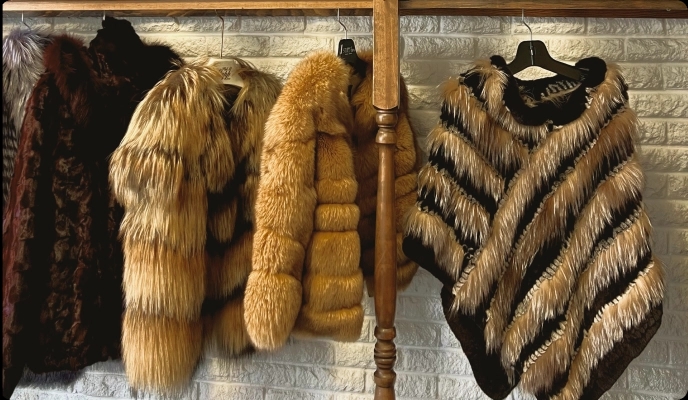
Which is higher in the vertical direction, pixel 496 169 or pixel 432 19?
pixel 432 19

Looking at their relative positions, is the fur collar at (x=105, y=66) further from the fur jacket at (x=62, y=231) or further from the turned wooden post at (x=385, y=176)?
the turned wooden post at (x=385, y=176)

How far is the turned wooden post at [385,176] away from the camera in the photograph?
1193 mm

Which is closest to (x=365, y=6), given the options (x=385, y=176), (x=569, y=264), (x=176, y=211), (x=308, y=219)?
(x=385, y=176)

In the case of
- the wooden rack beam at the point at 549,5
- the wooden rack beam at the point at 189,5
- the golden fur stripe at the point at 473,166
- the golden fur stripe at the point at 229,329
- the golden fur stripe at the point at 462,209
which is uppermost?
the wooden rack beam at the point at 189,5

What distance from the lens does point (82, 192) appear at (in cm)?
131

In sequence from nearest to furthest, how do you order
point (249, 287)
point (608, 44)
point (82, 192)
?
1. point (249, 287)
2. point (82, 192)
3. point (608, 44)

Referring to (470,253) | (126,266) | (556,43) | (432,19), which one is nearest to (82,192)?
(126,266)

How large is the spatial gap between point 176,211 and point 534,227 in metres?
0.80

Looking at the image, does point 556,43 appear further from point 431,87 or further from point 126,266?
point 126,266

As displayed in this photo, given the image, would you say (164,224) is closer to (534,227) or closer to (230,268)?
(230,268)

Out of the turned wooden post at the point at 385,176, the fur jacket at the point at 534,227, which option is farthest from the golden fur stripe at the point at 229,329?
the fur jacket at the point at 534,227

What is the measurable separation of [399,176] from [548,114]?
37 cm

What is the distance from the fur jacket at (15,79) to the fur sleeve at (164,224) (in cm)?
46

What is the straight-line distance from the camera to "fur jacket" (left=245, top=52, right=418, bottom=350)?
1.15m
